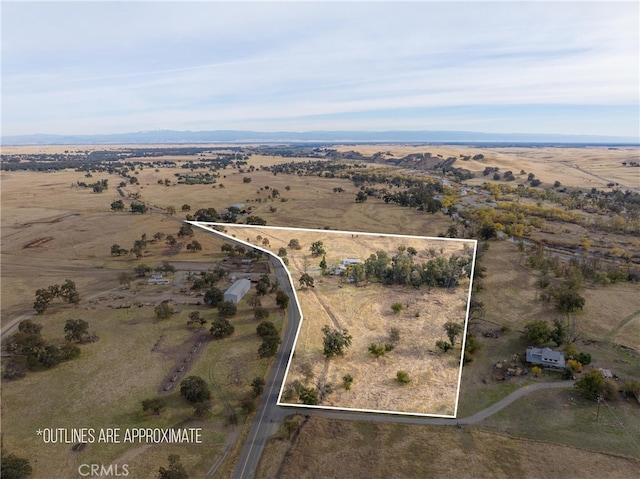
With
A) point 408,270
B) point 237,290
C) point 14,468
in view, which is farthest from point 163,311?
point 408,270

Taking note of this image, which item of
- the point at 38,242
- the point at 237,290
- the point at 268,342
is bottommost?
the point at 268,342

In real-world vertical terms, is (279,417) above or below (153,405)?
below

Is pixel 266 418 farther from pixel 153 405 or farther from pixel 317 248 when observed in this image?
pixel 317 248

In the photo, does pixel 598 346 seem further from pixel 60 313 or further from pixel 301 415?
pixel 60 313

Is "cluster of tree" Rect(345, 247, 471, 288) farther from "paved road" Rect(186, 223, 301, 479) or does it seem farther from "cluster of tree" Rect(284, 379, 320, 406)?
"paved road" Rect(186, 223, 301, 479)

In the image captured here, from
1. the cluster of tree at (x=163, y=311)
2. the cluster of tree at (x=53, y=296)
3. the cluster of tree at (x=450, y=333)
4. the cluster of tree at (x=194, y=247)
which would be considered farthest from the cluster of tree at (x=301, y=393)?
the cluster of tree at (x=194, y=247)

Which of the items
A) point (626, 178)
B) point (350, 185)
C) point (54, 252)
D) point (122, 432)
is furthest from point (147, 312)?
point (626, 178)

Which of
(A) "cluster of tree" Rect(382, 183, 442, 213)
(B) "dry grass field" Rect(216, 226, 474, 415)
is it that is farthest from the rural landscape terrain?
(A) "cluster of tree" Rect(382, 183, 442, 213)
